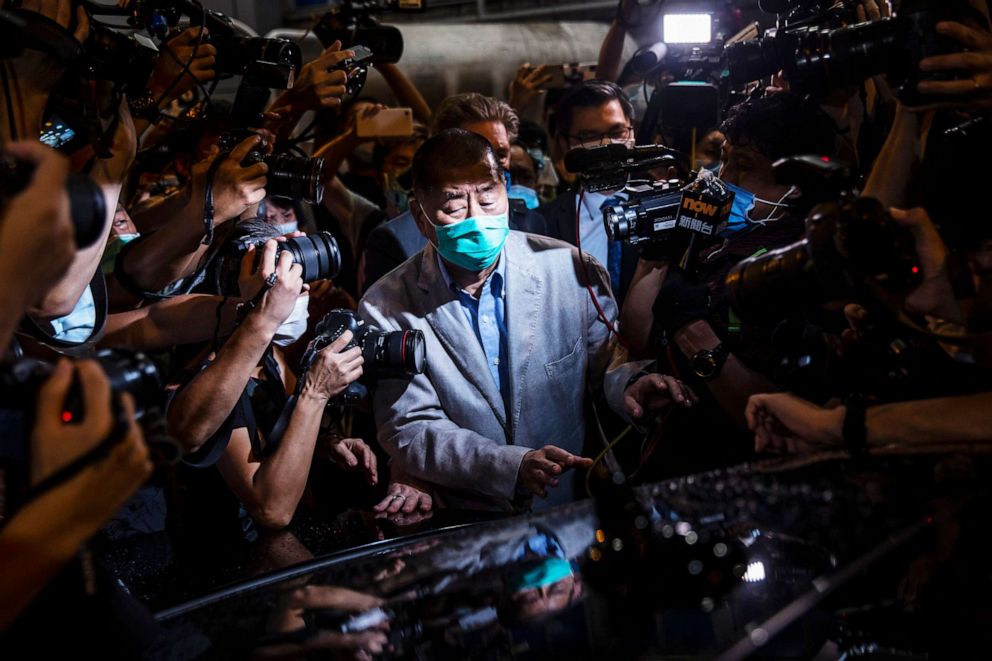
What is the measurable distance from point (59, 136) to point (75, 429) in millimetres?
1298

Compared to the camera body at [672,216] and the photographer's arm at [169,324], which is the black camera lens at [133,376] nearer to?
the photographer's arm at [169,324]

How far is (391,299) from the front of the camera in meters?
2.87

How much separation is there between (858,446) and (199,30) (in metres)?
2.10

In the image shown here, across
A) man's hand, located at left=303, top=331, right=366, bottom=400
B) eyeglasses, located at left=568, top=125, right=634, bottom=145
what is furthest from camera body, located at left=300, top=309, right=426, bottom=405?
eyeglasses, located at left=568, top=125, right=634, bottom=145

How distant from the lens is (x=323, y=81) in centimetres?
307

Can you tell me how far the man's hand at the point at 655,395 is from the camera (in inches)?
98.5

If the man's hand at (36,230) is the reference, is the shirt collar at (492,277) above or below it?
below

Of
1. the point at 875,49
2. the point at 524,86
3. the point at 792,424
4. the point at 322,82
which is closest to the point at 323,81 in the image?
the point at 322,82

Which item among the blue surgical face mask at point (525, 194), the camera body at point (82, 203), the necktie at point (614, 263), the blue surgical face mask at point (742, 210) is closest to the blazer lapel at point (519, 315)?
the blue surgical face mask at point (742, 210)

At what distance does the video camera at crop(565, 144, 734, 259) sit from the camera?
246cm

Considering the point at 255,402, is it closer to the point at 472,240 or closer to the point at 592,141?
the point at 472,240

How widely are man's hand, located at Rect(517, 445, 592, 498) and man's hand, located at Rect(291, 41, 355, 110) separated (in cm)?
143

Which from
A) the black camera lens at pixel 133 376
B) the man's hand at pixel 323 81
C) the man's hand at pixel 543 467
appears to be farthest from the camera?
the man's hand at pixel 323 81

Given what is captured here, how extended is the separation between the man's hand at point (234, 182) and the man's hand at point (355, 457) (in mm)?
803
